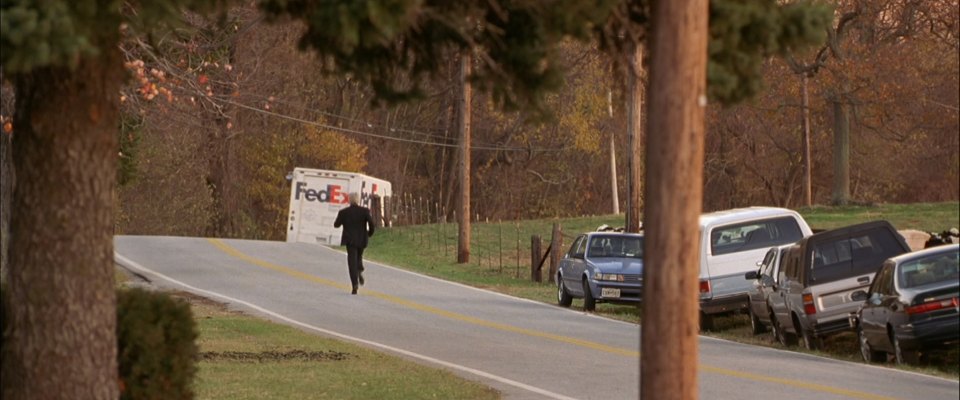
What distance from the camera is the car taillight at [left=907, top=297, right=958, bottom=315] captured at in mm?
18141

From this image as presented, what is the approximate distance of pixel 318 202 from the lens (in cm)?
5603

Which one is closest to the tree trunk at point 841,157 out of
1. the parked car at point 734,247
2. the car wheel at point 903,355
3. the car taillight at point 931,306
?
the parked car at point 734,247

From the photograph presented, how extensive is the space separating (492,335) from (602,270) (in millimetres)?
5755

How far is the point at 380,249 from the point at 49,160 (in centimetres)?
3903

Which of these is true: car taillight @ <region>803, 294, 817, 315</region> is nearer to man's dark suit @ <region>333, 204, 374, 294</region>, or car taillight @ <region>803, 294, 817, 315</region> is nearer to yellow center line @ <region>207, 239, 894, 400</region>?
yellow center line @ <region>207, 239, 894, 400</region>

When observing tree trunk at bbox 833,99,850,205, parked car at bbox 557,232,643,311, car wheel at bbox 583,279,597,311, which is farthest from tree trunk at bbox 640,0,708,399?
tree trunk at bbox 833,99,850,205

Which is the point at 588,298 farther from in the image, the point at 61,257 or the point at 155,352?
the point at 61,257

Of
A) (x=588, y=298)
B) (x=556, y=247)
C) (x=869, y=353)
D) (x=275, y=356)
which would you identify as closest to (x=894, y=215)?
(x=556, y=247)

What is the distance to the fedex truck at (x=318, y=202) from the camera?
181 feet

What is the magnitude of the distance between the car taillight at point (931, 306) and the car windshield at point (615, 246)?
11422 millimetres

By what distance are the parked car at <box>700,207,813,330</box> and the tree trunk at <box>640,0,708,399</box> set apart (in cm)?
1640

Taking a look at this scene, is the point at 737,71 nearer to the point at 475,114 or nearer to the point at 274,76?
the point at 274,76

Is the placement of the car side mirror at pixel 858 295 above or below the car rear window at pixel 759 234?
below

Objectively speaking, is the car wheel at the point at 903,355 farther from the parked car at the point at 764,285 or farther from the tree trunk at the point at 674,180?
the tree trunk at the point at 674,180
